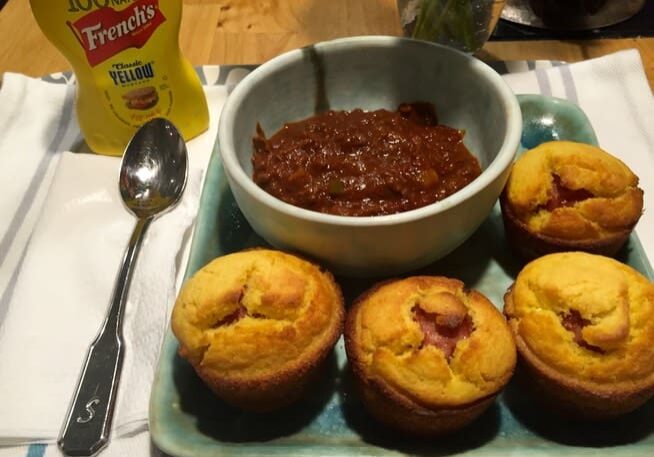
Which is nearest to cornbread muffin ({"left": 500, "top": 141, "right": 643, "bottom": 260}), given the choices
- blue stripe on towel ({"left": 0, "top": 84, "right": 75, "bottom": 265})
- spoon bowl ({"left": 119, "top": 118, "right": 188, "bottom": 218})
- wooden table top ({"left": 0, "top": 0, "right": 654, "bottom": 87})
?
spoon bowl ({"left": 119, "top": 118, "right": 188, "bottom": 218})

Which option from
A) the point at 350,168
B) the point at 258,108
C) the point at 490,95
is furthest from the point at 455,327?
the point at 258,108

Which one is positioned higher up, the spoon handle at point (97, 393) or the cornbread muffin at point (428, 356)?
the cornbread muffin at point (428, 356)

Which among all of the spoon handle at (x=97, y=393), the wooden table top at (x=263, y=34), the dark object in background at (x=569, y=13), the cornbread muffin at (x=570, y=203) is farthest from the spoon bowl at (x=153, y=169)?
the dark object in background at (x=569, y=13)

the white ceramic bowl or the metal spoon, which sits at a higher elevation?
the white ceramic bowl

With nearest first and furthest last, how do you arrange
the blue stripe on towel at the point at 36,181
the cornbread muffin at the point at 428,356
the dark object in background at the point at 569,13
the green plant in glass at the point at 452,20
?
the cornbread muffin at the point at 428,356, the blue stripe on towel at the point at 36,181, the green plant in glass at the point at 452,20, the dark object in background at the point at 569,13

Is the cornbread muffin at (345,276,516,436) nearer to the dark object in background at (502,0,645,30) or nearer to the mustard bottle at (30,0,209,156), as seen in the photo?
the mustard bottle at (30,0,209,156)

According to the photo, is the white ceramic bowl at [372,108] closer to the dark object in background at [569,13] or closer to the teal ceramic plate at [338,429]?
the teal ceramic plate at [338,429]
